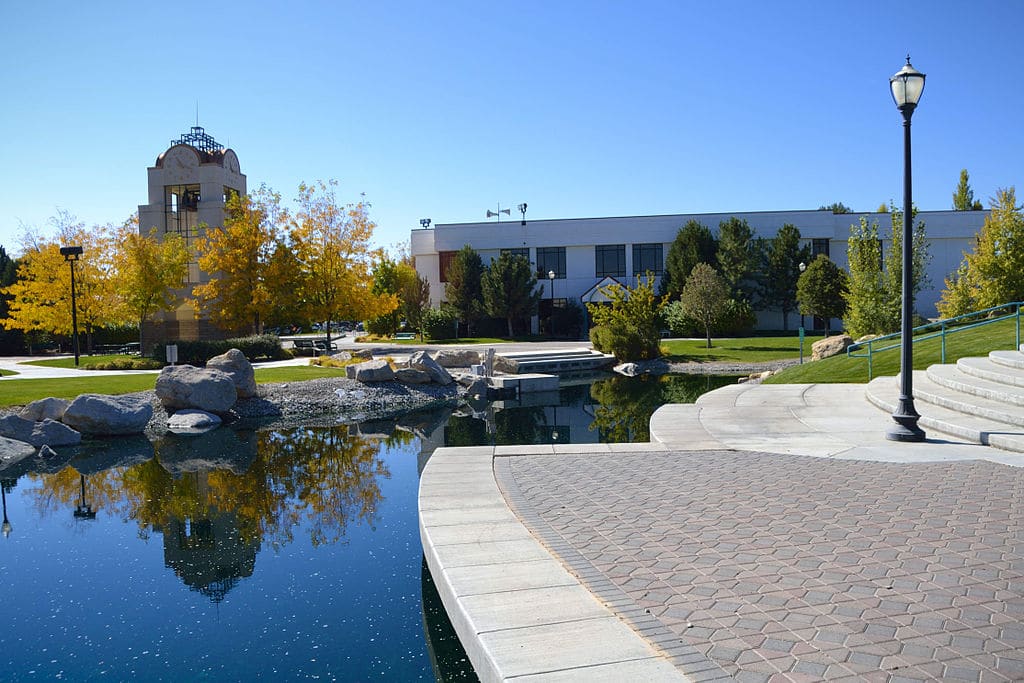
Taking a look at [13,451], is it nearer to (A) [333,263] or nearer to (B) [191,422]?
(B) [191,422]

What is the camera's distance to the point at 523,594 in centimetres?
518

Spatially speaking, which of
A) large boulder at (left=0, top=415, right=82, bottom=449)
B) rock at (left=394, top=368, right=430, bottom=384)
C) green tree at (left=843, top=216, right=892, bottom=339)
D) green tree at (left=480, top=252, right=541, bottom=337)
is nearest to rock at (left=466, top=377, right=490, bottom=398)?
rock at (left=394, top=368, right=430, bottom=384)

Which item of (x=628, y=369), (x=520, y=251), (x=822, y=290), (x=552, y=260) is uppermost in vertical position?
(x=520, y=251)

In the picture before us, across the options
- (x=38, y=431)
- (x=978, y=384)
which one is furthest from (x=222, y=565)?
(x=978, y=384)

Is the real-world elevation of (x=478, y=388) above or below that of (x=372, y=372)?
below

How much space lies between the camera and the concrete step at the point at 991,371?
40.8 ft

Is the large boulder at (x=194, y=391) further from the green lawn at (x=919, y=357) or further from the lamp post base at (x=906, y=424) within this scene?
the green lawn at (x=919, y=357)

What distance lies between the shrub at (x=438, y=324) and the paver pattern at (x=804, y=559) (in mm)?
40321

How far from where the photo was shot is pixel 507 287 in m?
49.3

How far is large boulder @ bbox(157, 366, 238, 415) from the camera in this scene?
696 inches

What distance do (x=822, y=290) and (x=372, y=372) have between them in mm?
30808

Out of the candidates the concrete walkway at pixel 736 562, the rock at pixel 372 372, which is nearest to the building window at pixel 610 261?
the rock at pixel 372 372

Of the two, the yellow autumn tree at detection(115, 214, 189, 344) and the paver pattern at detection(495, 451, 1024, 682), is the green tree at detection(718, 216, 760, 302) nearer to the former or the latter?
the yellow autumn tree at detection(115, 214, 189, 344)

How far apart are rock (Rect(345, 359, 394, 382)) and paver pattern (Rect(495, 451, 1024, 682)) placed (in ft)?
46.7
